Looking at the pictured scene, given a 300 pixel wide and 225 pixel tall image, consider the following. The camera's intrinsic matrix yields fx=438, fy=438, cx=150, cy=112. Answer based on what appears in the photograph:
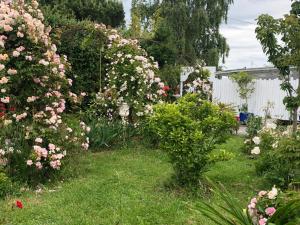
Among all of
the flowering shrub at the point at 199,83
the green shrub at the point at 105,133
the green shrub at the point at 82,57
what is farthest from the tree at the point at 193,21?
the green shrub at the point at 105,133

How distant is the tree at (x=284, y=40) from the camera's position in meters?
6.96

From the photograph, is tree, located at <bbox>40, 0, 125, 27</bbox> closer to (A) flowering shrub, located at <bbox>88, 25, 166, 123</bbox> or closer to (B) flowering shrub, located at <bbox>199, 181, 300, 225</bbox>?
(A) flowering shrub, located at <bbox>88, 25, 166, 123</bbox>

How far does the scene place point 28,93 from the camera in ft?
24.1

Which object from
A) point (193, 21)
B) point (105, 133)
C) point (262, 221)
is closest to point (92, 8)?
point (193, 21)

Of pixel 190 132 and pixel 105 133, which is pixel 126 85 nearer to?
pixel 105 133

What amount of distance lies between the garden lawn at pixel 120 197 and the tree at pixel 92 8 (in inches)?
483

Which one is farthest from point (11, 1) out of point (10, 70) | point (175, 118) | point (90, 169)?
point (175, 118)

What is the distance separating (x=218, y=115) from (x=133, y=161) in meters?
2.51

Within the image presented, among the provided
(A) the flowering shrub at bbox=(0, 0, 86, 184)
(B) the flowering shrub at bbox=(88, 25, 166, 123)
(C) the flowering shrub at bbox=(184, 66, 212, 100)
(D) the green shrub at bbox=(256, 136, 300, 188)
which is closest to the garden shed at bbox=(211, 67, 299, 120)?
(C) the flowering shrub at bbox=(184, 66, 212, 100)

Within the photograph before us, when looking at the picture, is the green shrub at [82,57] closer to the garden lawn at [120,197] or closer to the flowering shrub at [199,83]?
A: the flowering shrub at [199,83]

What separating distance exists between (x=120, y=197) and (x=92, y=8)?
1519 centimetres

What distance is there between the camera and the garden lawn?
4.95 meters

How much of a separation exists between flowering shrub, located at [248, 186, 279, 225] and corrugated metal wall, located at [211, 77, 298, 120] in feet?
38.9

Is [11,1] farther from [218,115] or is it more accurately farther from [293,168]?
[293,168]
